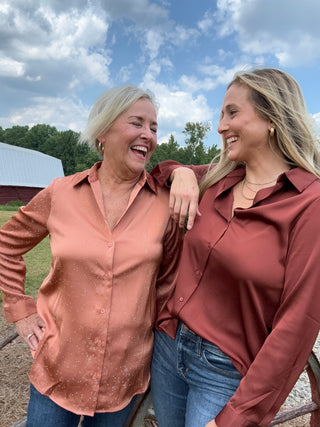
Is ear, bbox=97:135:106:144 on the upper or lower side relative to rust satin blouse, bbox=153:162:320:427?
upper

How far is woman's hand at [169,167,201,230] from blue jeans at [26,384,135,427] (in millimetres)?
1122

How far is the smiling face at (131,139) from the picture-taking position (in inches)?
84.2

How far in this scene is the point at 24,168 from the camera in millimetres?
40844

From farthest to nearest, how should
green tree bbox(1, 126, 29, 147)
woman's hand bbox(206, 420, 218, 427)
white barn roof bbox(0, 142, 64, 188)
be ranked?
green tree bbox(1, 126, 29, 147) → white barn roof bbox(0, 142, 64, 188) → woman's hand bbox(206, 420, 218, 427)

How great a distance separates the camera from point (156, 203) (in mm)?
2186

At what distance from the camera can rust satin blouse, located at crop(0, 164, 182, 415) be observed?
195 centimetres

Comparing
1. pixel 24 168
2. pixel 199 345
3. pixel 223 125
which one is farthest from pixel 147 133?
pixel 24 168

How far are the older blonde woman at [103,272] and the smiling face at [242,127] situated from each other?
0.49m

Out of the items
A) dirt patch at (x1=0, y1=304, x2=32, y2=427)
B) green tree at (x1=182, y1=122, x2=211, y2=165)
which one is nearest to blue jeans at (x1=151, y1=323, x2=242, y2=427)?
dirt patch at (x1=0, y1=304, x2=32, y2=427)

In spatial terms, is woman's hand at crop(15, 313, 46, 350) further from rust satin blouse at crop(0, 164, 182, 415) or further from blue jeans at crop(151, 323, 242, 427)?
blue jeans at crop(151, 323, 242, 427)

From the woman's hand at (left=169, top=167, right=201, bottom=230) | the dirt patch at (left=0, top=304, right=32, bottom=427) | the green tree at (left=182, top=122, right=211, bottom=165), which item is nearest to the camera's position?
the woman's hand at (left=169, top=167, right=201, bottom=230)

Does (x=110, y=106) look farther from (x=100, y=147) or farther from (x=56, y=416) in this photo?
(x=56, y=416)

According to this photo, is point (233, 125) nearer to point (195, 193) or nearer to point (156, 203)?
point (195, 193)

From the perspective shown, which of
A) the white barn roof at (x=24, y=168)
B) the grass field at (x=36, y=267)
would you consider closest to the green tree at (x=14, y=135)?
the white barn roof at (x=24, y=168)
